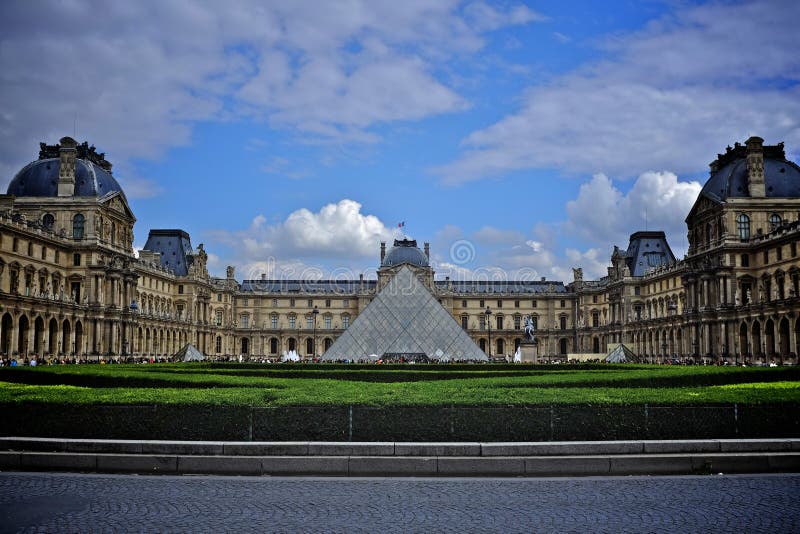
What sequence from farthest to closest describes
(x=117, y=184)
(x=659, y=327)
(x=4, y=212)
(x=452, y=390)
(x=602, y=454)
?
1. (x=659, y=327)
2. (x=117, y=184)
3. (x=4, y=212)
4. (x=452, y=390)
5. (x=602, y=454)

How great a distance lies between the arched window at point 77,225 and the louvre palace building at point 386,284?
0.26 feet

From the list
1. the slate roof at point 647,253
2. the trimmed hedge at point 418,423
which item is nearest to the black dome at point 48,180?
the trimmed hedge at point 418,423

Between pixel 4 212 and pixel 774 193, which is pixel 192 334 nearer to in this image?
pixel 4 212

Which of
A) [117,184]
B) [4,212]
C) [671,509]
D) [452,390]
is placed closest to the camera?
[671,509]

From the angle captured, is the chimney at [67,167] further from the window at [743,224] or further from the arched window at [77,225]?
the window at [743,224]

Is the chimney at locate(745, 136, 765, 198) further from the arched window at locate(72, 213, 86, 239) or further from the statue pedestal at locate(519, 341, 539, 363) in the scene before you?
the arched window at locate(72, 213, 86, 239)

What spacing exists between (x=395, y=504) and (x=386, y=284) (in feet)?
167

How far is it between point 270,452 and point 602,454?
16.5ft

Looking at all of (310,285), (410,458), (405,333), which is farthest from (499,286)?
(410,458)

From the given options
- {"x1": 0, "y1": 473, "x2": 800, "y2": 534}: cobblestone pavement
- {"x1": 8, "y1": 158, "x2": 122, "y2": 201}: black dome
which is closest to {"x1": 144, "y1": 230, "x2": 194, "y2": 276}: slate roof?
{"x1": 8, "y1": 158, "x2": 122, "y2": 201}: black dome

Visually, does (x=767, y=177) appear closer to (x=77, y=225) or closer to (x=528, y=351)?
(x=528, y=351)

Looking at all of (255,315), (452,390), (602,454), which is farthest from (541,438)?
(255,315)

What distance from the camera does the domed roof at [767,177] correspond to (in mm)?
53312

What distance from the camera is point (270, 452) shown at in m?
11.1
